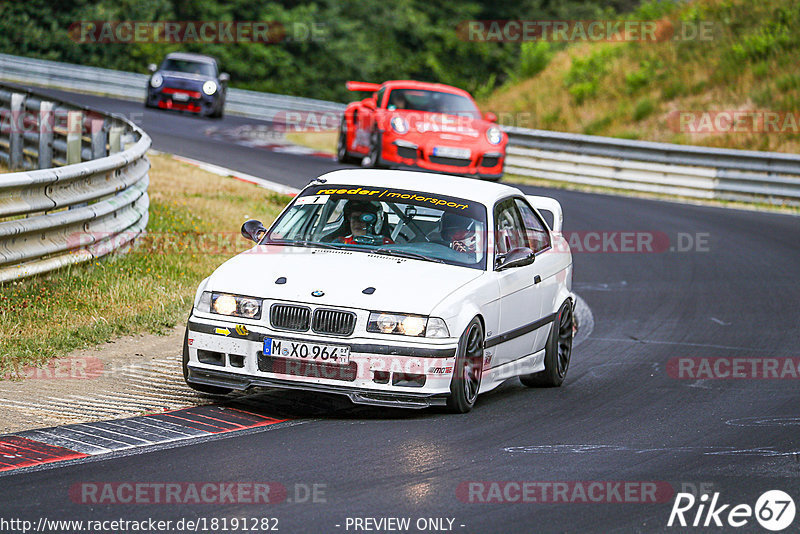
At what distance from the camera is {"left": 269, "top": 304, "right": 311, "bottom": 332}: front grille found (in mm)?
7270

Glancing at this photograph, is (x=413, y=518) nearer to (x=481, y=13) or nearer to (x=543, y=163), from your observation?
(x=543, y=163)

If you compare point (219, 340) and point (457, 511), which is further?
point (219, 340)

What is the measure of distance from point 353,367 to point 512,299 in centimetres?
154

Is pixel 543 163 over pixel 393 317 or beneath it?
beneath

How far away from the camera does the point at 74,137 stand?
49.5 feet

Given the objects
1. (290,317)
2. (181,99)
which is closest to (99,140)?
(290,317)

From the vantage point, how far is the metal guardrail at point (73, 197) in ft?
32.0

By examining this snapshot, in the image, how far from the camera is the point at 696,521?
560 cm

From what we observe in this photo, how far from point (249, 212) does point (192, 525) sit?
11.3m

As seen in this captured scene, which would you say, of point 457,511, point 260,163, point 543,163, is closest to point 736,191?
point 543,163

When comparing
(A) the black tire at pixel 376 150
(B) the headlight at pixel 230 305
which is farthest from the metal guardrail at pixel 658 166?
(B) the headlight at pixel 230 305

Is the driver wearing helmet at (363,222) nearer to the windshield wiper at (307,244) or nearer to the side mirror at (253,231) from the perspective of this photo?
the windshield wiper at (307,244)

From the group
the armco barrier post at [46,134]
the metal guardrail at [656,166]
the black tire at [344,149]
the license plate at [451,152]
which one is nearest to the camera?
the armco barrier post at [46,134]

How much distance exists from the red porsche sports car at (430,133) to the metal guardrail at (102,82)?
18334 mm
